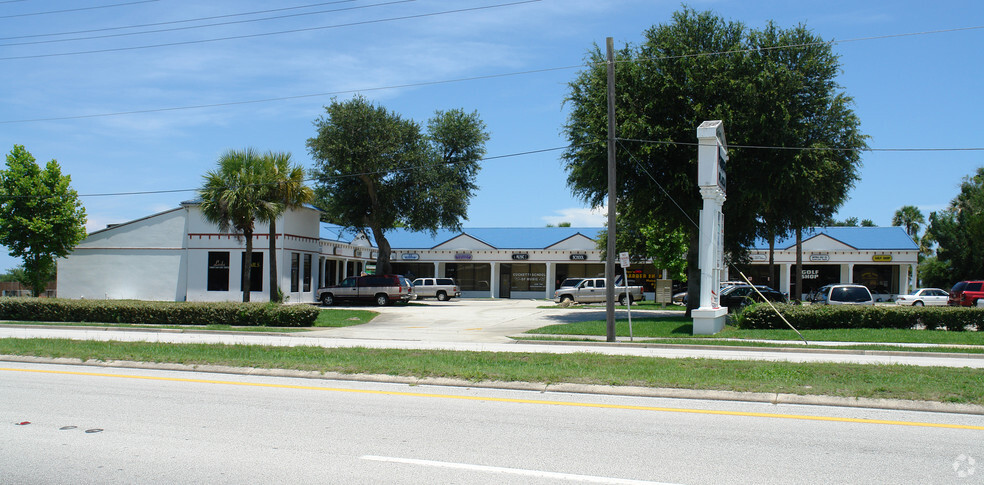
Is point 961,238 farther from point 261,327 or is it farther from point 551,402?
point 551,402

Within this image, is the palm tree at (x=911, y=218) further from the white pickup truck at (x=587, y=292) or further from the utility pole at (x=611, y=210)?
the utility pole at (x=611, y=210)

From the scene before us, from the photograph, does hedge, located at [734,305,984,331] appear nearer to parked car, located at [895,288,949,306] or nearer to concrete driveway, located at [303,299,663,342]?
concrete driveway, located at [303,299,663,342]

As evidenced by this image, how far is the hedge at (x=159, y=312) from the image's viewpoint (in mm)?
24453

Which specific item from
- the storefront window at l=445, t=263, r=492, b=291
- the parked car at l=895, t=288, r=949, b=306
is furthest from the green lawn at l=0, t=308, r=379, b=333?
the parked car at l=895, t=288, r=949, b=306

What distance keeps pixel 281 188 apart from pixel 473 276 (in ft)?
86.6

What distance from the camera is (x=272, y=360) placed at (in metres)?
12.2

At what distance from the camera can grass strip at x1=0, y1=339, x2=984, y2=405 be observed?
9367 mm

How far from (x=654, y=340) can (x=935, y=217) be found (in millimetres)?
66294

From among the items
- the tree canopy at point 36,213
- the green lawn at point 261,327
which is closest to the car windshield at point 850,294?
the green lawn at point 261,327

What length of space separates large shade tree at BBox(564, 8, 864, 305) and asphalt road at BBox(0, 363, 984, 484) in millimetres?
17652

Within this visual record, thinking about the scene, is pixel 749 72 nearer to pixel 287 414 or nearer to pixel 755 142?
pixel 755 142

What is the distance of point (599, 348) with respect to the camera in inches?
682

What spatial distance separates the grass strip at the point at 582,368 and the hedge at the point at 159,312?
9.70 metres

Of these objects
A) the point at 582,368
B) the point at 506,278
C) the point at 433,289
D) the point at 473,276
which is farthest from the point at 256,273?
the point at 582,368
